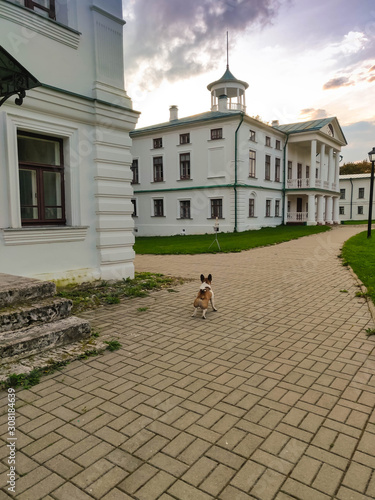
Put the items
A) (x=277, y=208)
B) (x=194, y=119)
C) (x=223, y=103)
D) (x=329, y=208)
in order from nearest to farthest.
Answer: (x=194, y=119)
(x=223, y=103)
(x=277, y=208)
(x=329, y=208)

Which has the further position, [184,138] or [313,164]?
[313,164]

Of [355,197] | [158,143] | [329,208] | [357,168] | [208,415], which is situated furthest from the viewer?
[357,168]

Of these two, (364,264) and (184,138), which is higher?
(184,138)

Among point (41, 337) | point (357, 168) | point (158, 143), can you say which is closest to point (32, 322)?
point (41, 337)

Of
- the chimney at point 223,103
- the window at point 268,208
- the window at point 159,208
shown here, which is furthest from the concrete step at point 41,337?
the chimney at point 223,103

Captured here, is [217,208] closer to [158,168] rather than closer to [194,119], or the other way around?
[158,168]

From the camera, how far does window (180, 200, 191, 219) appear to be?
30.1 m

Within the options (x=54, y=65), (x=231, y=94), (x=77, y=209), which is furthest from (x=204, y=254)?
(x=231, y=94)

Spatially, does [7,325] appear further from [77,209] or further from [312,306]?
[312,306]

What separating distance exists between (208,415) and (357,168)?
82.4 meters

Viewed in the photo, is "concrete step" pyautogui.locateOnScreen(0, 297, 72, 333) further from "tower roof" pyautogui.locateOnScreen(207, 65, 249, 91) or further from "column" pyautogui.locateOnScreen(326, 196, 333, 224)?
"column" pyautogui.locateOnScreen(326, 196, 333, 224)

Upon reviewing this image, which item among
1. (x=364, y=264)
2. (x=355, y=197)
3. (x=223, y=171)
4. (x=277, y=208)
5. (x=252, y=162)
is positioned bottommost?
(x=364, y=264)

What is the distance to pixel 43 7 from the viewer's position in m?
7.27

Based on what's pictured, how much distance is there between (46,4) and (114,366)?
7338mm
